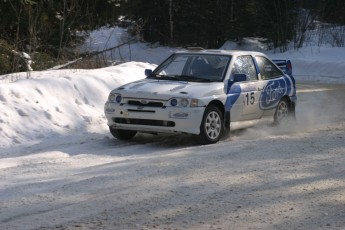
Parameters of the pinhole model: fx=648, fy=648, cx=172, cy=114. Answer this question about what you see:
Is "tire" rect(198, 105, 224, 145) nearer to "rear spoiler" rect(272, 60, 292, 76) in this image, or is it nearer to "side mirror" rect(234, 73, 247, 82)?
"side mirror" rect(234, 73, 247, 82)

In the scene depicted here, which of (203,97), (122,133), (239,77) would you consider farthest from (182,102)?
(239,77)

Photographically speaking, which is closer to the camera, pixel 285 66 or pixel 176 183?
pixel 176 183

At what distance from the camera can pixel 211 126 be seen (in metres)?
10.1

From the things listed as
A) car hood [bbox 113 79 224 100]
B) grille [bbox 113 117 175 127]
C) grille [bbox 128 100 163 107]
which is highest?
car hood [bbox 113 79 224 100]

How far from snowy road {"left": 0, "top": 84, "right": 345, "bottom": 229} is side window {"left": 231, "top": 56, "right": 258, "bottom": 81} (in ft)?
3.81

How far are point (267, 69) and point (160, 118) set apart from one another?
3.00m

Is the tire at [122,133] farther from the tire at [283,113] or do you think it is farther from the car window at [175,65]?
the tire at [283,113]

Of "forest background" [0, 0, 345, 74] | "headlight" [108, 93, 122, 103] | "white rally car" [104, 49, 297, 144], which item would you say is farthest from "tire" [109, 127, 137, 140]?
"forest background" [0, 0, 345, 74]

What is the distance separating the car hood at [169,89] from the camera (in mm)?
9891

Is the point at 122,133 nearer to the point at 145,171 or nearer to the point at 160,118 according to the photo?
the point at 160,118

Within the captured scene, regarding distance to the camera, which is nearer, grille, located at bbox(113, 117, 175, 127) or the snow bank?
grille, located at bbox(113, 117, 175, 127)

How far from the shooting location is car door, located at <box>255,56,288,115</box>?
1154 cm

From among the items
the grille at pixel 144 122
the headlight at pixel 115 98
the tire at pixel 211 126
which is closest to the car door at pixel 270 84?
the tire at pixel 211 126

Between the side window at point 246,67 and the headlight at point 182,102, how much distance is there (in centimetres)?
146
